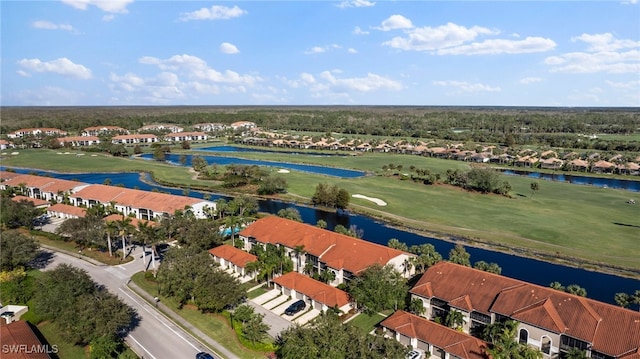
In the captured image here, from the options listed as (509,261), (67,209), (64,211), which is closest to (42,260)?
(64,211)

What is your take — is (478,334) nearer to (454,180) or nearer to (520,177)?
(454,180)

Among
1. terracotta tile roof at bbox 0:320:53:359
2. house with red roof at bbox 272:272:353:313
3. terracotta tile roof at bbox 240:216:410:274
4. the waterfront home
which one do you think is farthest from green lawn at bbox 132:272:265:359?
the waterfront home

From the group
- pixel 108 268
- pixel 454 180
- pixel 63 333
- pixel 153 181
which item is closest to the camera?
pixel 63 333

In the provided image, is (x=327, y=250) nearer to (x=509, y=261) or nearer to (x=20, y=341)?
(x=509, y=261)

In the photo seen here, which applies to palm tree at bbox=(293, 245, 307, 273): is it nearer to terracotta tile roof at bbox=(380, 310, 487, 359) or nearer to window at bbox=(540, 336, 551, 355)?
terracotta tile roof at bbox=(380, 310, 487, 359)

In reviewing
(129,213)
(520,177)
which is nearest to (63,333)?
(129,213)
